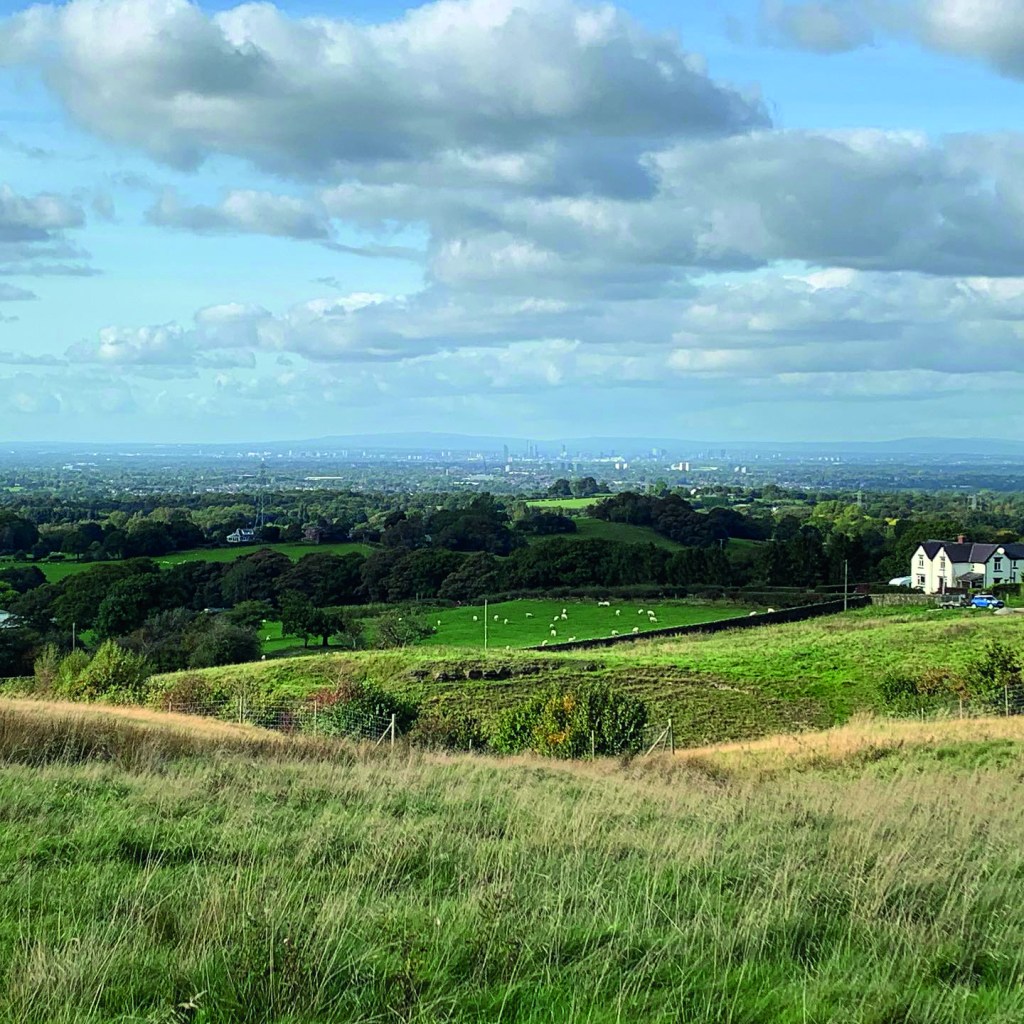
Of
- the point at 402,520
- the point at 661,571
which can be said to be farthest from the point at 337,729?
the point at 402,520

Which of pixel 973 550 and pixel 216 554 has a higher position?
pixel 973 550

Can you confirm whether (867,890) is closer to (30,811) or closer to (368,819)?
(368,819)

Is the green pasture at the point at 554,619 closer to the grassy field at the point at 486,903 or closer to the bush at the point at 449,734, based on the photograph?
the bush at the point at 449,734

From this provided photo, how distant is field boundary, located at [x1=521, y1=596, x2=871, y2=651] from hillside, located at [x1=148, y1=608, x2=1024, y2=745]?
10.3 feet

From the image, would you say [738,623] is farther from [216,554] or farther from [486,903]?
[486,903]

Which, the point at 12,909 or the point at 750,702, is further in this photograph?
the point at 750,702

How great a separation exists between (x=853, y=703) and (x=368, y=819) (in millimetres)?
29685

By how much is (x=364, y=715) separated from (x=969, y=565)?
2665 inches

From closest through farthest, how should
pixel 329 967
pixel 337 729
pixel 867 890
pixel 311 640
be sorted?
1. pixel 329 967
2. pixel 867 890
3. pixel 337 729
4. pixel 311 640

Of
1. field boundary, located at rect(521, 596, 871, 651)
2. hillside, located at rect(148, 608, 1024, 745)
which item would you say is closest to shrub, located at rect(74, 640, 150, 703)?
hillside, located at rect(148, 608, 1024, 745)

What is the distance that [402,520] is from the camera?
12438 cm

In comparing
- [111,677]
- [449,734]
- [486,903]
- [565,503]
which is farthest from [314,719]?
[565,503]

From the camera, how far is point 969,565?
3204 inches

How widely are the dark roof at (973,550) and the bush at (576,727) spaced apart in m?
63.4
